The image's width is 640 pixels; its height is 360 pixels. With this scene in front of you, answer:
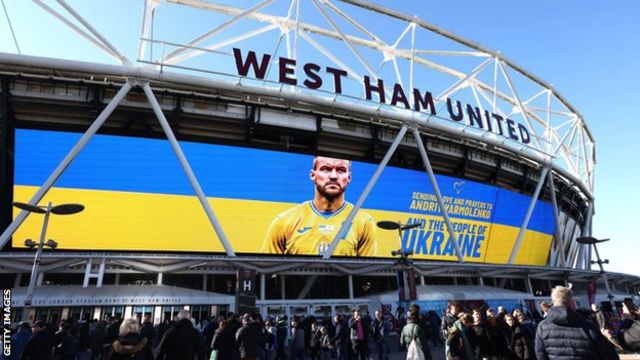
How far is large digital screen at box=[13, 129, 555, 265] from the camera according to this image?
68.3ft

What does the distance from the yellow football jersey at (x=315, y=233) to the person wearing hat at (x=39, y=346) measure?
16.0 meters

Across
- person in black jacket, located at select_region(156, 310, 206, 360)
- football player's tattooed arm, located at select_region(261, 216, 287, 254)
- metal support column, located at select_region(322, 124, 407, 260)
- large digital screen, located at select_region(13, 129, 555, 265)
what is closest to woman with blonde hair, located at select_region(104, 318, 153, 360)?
Result: person in black jacket, located at select_region(156, 310, 206, 360)

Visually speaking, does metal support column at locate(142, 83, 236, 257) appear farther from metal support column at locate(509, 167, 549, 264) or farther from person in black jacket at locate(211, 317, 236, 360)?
metal support column at locate(509, 167, 549, 264)

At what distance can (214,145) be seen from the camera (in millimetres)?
23062

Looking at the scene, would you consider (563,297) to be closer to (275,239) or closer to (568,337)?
(568,337)

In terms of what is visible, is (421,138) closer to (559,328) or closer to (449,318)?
(449,318)

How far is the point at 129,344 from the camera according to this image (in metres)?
4.92

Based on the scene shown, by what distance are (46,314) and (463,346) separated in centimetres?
1918

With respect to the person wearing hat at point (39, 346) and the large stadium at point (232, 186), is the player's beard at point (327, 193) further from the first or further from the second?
the person wearing hat at point (39, 346)

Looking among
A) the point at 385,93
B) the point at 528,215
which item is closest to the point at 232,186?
the point at 385,93

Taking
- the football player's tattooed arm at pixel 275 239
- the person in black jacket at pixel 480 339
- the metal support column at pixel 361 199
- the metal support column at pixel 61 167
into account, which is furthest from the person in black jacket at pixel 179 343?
the football player's tattooed arm at pixel 275 239

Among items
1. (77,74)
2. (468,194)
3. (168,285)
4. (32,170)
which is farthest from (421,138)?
(32,170)

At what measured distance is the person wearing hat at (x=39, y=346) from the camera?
762 cm

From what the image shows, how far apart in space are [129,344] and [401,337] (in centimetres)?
599
